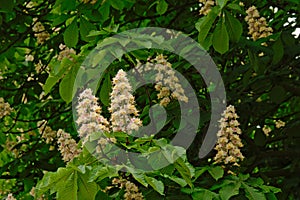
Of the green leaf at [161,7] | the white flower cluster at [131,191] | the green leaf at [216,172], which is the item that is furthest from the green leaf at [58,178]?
the green leaf at [161,7]

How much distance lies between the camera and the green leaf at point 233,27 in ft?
6.16

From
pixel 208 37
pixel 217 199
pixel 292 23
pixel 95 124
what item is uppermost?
pixel 292 23

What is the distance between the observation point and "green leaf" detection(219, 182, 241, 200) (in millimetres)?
1621

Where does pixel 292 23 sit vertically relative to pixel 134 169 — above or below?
above

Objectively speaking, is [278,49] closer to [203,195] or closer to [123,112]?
[203,195]

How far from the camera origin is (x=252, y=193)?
1.66m

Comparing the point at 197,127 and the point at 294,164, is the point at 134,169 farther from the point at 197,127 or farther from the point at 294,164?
the point at 294,164

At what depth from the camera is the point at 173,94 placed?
1.87 meters

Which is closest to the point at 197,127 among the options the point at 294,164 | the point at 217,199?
the point at 217,199

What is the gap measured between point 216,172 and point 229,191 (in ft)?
0.27

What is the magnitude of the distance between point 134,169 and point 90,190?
111mm

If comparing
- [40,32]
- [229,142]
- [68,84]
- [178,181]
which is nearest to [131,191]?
[178,181]

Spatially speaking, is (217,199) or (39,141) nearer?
(217,199)

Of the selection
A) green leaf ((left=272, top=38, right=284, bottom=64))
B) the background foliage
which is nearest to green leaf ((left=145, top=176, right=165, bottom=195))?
the background foliage
